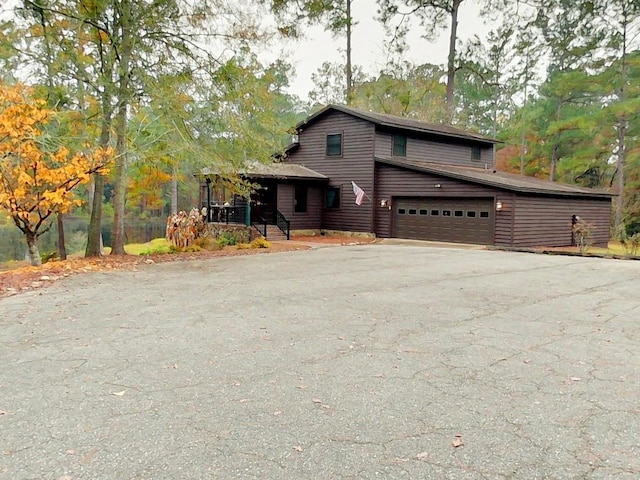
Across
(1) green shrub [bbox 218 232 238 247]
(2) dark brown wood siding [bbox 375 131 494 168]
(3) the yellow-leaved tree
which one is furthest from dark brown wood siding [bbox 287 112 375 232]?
(3) the yellow-leaved tree

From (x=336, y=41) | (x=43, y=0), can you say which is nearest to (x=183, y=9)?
(x=43, y=0)

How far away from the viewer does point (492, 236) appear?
17.2 m

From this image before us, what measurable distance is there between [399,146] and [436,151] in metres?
2.33

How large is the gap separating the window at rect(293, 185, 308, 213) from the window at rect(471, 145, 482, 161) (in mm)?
8947

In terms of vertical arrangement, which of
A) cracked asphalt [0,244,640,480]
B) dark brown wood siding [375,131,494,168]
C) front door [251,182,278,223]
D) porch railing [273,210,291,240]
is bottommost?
cracked asphalt [0,244,640,480]

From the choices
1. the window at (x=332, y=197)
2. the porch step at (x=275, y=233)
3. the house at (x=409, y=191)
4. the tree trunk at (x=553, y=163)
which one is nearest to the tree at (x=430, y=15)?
the house at (x=409, y=191)

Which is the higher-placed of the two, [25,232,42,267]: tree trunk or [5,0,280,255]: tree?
[5,0,280,255]: tree

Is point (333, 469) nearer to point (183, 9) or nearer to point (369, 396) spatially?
point (369, 396)

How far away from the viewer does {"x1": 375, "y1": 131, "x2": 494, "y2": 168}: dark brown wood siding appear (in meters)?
20.7

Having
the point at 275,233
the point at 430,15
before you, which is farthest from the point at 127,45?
the point at 430,15

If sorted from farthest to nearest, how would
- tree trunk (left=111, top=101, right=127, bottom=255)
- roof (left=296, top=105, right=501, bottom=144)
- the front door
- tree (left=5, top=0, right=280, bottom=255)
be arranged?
the front door → roof (left=296, top=105, right=501, bottom=144) → tree trunk (left=111, top=101, right=127, bottom=255) → tree (left=5, top=0, right=280, bottom=255)

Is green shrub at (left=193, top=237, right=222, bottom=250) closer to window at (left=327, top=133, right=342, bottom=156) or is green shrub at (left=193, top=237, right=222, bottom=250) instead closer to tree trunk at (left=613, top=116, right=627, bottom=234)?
window at (left=327, top=133, right=342, bottom=156)

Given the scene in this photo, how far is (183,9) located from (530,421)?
1203cm

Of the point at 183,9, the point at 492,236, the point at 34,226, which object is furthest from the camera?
the point at 492,236
